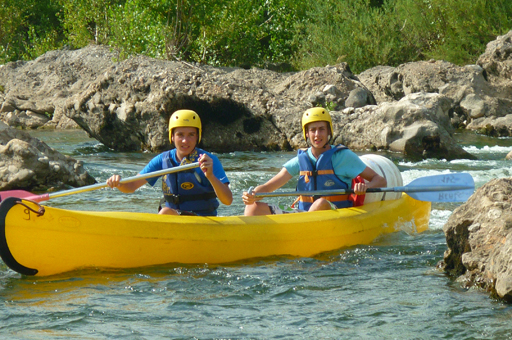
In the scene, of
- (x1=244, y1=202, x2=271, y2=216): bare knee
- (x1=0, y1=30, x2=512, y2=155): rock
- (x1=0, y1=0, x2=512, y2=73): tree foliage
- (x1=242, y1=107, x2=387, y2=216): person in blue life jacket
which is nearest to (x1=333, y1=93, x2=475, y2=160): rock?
(x1=0, y1=30, x2=512, y2=155): rock

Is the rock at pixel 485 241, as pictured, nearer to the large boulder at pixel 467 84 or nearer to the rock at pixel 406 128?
the rock at pixel 406 128

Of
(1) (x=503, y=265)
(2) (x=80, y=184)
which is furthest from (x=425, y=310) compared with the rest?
(2) (x=80, y=184)

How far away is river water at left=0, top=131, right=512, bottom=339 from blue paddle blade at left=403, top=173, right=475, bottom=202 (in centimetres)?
33

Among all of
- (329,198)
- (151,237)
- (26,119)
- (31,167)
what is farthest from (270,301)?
(26,119)

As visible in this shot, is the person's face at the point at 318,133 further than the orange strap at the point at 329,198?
No

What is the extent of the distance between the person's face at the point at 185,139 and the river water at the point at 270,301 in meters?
0.81

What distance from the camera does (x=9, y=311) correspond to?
9.90 feet

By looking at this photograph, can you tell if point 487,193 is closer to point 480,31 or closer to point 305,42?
point 480,31

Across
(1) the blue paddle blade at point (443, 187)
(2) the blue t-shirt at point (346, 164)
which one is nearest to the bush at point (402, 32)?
(1) the blue paddle blade at point (443, 187)

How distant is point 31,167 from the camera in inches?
252

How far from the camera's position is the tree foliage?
49.6 feet

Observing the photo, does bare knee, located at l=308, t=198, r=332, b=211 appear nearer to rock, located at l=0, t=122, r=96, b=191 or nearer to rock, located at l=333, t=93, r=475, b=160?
rock, located at l=0, t=122, r=96, b=191

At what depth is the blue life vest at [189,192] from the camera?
417 centimetres

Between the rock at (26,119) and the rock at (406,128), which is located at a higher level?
the rock at (26,119)
